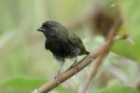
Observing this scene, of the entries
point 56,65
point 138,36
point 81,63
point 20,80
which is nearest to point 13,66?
point 56,65

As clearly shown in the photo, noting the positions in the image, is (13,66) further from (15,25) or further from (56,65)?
(56,65)

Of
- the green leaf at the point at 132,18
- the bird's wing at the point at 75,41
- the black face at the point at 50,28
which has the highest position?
the green leaf at the point at 132,18

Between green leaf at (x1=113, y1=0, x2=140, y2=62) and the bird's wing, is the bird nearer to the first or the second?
the bird's wing

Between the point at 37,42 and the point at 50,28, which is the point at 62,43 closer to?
the point at 50,28

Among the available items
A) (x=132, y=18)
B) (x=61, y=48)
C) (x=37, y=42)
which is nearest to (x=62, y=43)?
(x=61, y=48)

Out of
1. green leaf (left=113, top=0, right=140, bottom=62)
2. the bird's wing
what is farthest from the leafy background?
green leaf (left=113, top=0, right=140, bottom=62)

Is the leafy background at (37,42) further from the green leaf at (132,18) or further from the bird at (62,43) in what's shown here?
the green leaf at (132,18)

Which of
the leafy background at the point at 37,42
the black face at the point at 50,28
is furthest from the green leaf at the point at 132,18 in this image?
the leafy background at the point at 37,42
